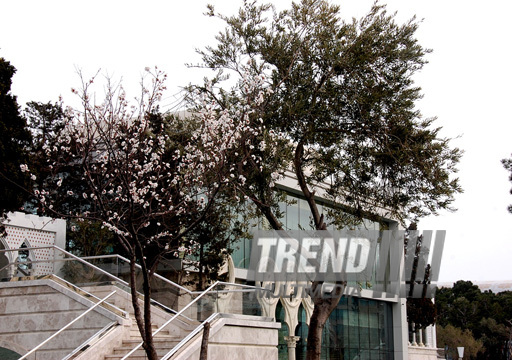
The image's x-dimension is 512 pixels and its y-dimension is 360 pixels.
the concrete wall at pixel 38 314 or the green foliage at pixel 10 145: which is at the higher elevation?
the green foliage at pixel 10 145

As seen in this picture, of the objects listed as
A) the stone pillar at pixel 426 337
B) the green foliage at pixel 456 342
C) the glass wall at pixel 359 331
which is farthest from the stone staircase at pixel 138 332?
the green foliage at pixel 456 342

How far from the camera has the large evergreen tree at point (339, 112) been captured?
53.5 feet

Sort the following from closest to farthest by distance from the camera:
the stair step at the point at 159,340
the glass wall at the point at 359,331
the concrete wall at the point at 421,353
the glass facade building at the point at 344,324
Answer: the stair step at the point at 159,340 → the glass facade building at the point at 344,324 → the glass wall at the point at 359,331 → the concrete wall at the point at 421,353

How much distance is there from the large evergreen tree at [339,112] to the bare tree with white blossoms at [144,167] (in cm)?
113

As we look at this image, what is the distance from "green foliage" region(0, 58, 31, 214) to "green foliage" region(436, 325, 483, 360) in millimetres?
47444

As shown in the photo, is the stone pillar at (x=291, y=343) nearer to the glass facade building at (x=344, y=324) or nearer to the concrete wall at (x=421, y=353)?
the glass facade building at (x=344, y=324)

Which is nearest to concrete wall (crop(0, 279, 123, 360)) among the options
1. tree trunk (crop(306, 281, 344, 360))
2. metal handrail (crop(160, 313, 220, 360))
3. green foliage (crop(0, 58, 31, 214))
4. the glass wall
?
metal handrail (crop(160, 313, 220, 360))

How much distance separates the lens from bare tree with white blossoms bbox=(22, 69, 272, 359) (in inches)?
410

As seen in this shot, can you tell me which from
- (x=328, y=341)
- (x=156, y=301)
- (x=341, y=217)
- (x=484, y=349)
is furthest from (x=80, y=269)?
(x=484, y=349)

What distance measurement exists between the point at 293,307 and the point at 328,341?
4.42 metres

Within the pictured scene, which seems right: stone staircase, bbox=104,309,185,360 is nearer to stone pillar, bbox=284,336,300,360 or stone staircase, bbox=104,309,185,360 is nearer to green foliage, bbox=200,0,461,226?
Result: green foliage, bbox=200,0,461,226

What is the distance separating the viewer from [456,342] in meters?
56.2

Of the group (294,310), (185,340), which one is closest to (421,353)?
(294,310)

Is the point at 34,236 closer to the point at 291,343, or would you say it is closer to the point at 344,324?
the point at 291,343
